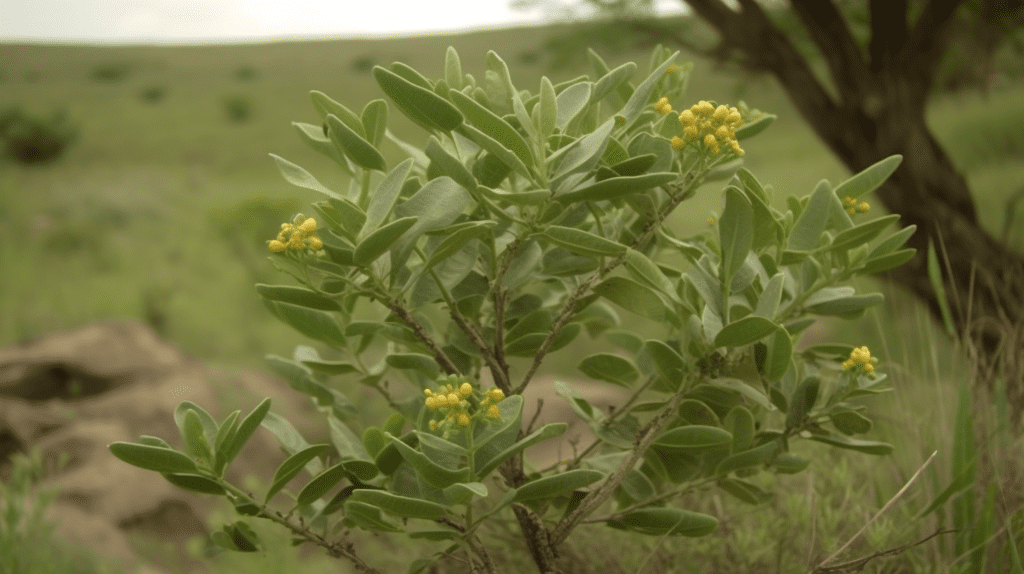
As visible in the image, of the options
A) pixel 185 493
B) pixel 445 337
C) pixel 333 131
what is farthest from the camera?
pixel 185 493

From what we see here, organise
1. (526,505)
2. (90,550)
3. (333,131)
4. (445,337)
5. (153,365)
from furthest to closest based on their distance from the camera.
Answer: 1. (153,365)
2. (90,550)
3. (445,337)
4. (526,505)
5. (333,131)

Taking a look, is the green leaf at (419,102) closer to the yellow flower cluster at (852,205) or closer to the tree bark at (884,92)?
the yellow flower cluster at (852,205)

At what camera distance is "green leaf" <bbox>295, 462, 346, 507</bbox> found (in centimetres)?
67

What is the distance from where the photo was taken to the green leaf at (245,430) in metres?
0.62

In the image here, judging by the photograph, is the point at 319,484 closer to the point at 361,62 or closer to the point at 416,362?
the point at 416,362

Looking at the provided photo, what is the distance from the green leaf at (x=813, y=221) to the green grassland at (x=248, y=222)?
37 cm

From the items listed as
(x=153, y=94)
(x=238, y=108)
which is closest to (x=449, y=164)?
(x=238, y=108)

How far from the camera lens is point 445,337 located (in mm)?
882

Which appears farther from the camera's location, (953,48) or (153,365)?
(953,48)

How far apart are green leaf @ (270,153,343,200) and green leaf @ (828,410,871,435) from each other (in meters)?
0.56

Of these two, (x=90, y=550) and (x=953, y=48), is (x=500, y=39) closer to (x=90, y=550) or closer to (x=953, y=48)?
(x=953, y=48)

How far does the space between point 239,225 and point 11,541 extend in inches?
241

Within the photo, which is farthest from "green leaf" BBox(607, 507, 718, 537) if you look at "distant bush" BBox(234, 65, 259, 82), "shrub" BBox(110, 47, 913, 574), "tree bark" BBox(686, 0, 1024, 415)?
"distant bush" BBox(234, 65, 259, 82)

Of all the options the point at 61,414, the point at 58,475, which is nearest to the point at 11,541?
the point at 58,475
